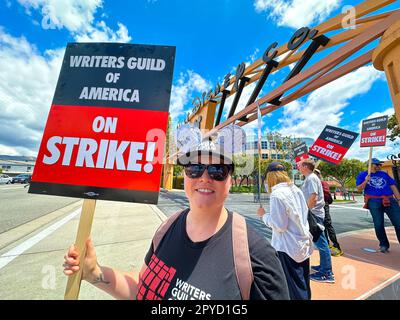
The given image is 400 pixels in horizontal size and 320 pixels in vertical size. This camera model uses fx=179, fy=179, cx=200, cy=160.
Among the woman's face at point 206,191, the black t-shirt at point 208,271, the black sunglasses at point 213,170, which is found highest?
the black sunglasses at point 213,170

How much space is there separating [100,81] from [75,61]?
0.95 ft

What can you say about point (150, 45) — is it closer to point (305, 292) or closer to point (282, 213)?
point (282, 213)

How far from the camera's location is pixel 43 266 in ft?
10.2

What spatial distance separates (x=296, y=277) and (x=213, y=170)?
167 cm

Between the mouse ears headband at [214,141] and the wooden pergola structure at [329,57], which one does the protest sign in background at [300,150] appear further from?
the mouse ears headband at [214,141]

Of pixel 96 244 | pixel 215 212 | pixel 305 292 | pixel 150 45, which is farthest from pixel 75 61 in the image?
pixel 96 244

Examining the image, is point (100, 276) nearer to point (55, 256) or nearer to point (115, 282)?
point (115, 282)

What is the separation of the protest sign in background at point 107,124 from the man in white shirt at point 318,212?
289 cm

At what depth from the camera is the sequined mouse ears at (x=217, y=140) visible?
4.30ft

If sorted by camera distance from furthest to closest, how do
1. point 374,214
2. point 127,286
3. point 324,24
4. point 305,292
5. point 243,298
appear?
point 324,24 → point 374,214 → point 305,292 → point 127,286 → point 243,298

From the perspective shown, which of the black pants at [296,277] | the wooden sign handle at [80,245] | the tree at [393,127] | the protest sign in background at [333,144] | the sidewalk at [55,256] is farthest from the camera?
the tree at [393,127]

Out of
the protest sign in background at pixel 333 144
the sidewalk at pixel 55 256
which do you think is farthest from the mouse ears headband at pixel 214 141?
the protest sign in background at pixel 333 144
